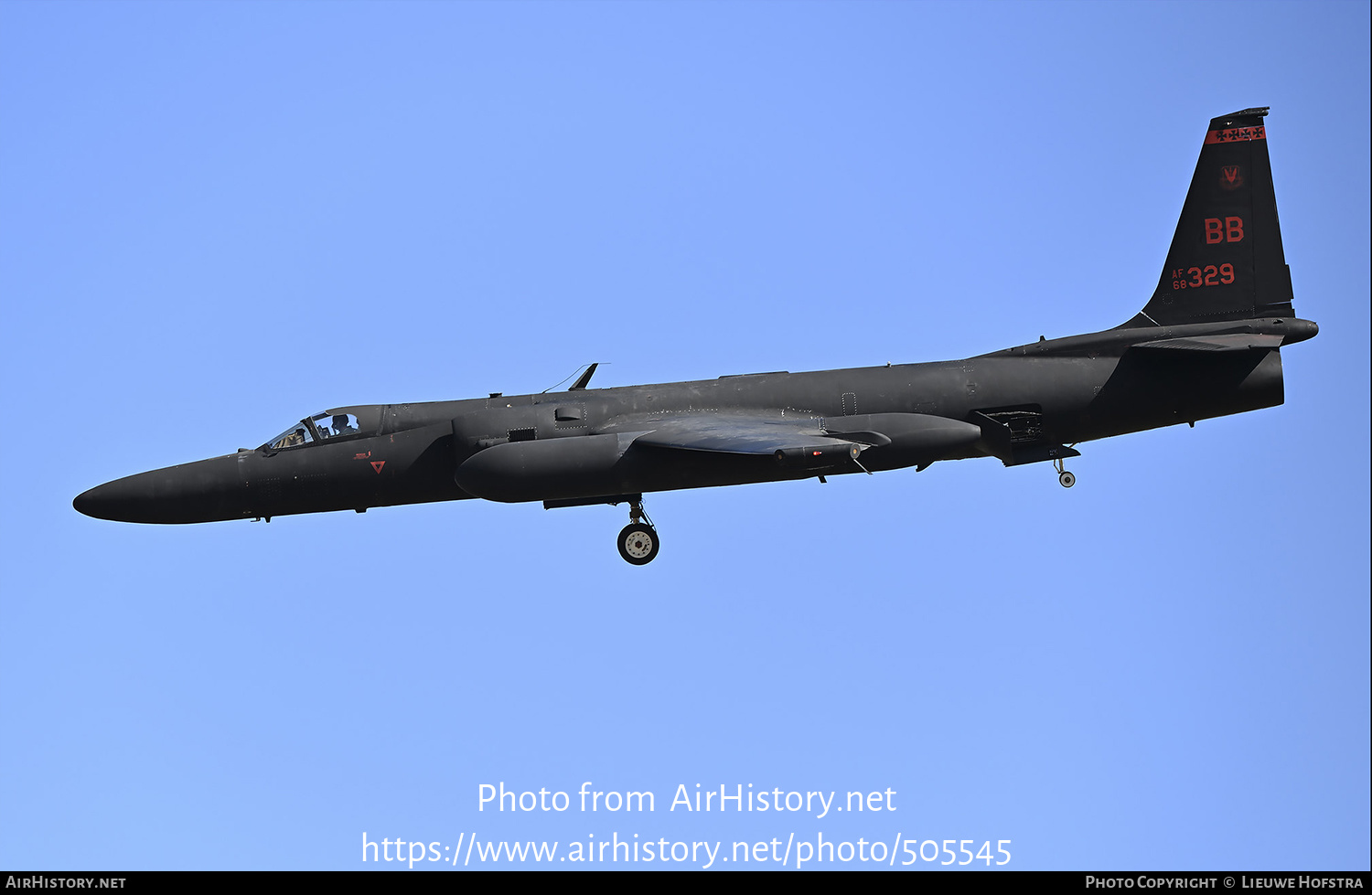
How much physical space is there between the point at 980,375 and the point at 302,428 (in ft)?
39.5

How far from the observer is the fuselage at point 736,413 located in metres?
28.6

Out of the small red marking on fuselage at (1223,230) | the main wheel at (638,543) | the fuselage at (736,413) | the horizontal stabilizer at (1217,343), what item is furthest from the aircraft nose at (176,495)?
the small red marking on fuselage at (1223,230)

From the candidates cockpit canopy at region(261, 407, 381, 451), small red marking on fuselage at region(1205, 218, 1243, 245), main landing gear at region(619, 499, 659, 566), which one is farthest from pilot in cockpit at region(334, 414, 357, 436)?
small red marking on fuselage at region(1205, 218, 1243, 245)

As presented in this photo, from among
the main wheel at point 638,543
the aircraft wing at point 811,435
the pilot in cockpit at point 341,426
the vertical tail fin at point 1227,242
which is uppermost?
the vertical tail fin at point 1227,242

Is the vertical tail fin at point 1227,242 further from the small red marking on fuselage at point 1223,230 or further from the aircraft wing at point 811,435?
the aircraft wing at point 811,435

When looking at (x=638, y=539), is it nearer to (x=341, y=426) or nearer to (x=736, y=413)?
(x=736, y=413)

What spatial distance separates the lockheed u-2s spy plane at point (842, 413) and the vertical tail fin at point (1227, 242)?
0.03 m

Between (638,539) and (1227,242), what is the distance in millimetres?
11990

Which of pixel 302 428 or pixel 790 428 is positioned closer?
pixel 790 428

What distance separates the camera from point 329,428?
29609mm
